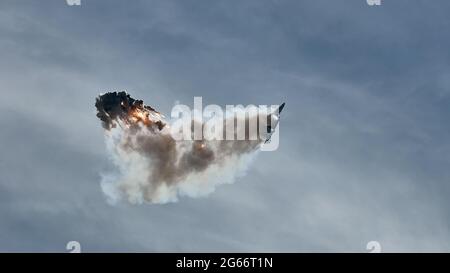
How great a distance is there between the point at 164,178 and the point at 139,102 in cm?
1914

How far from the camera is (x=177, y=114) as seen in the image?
18325 centimetres

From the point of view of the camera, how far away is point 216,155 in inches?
7456
